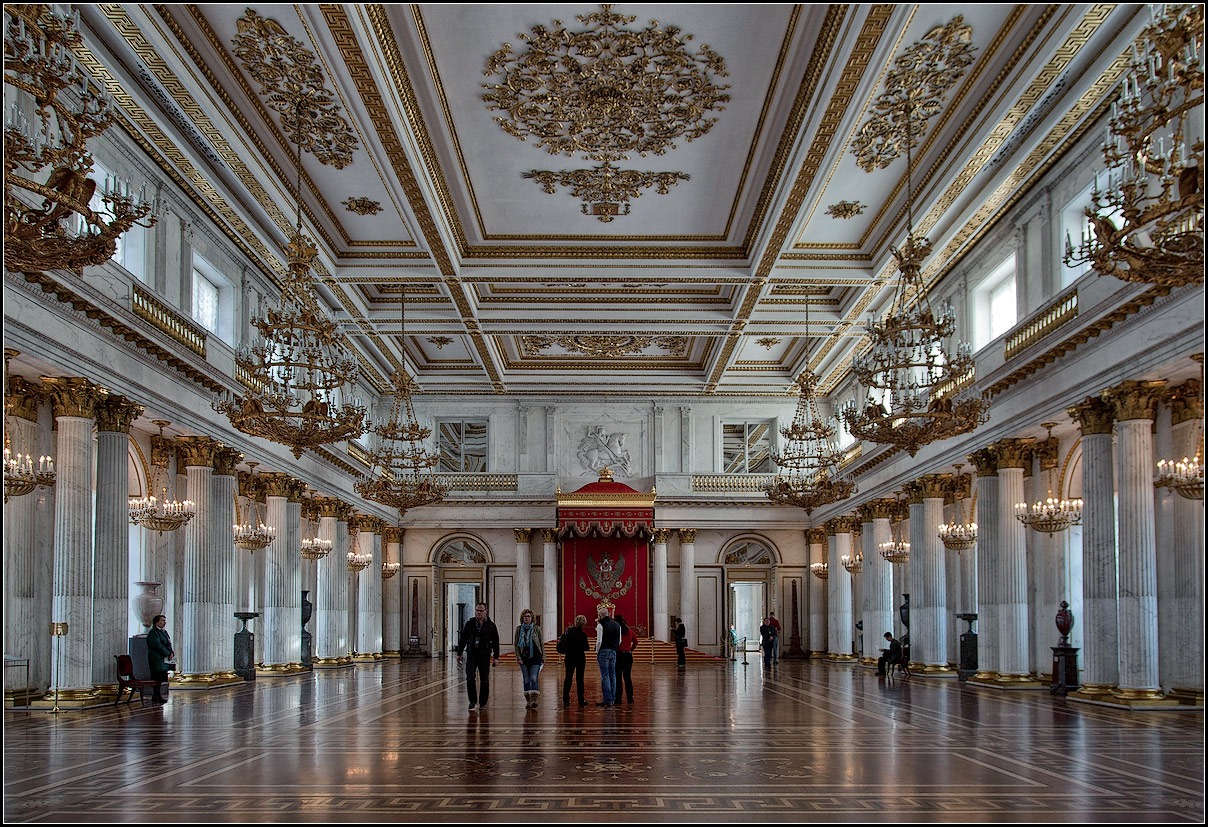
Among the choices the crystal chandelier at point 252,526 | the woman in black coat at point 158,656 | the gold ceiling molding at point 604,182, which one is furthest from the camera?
the crystal chandelier at point 252,526

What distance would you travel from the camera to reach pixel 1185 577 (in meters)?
14.8

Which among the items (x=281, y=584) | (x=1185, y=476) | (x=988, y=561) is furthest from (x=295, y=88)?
(x=988, y=561)

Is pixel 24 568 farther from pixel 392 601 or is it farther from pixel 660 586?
pixel 660 586

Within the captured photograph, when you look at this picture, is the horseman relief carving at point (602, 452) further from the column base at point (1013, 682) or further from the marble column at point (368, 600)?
the column base at point (1013, 682)

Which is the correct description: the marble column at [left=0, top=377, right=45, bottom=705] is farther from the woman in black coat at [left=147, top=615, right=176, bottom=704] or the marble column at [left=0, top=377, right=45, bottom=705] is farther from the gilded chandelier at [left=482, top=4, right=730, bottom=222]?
the gilded chandelier at [left=482, top=4, right=730, bottom=222]

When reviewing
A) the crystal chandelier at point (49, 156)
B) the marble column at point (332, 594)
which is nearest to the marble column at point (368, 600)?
the marble column at point (332, 594)

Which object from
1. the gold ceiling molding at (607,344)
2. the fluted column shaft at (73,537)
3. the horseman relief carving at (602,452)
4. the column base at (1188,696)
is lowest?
the column base at (1188,696)

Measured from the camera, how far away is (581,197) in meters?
17.4

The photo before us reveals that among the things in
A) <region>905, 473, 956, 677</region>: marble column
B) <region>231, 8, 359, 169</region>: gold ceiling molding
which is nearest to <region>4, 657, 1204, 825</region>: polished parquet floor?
<region>905, 473, 956, 677</region>: marble column

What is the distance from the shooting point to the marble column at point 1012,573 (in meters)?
18.2

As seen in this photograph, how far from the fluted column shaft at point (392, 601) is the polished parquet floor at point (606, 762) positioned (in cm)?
1687

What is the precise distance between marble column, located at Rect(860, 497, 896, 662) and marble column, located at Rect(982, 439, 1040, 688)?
8.36m

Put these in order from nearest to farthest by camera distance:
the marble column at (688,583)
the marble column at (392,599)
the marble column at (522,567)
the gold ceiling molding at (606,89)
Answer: the gold ceiling molding at (606,89)
the marble column at (522,567)
the marble column at (688,583)
the marble column at (392,599)

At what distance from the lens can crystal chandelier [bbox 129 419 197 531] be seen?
16.0 m
